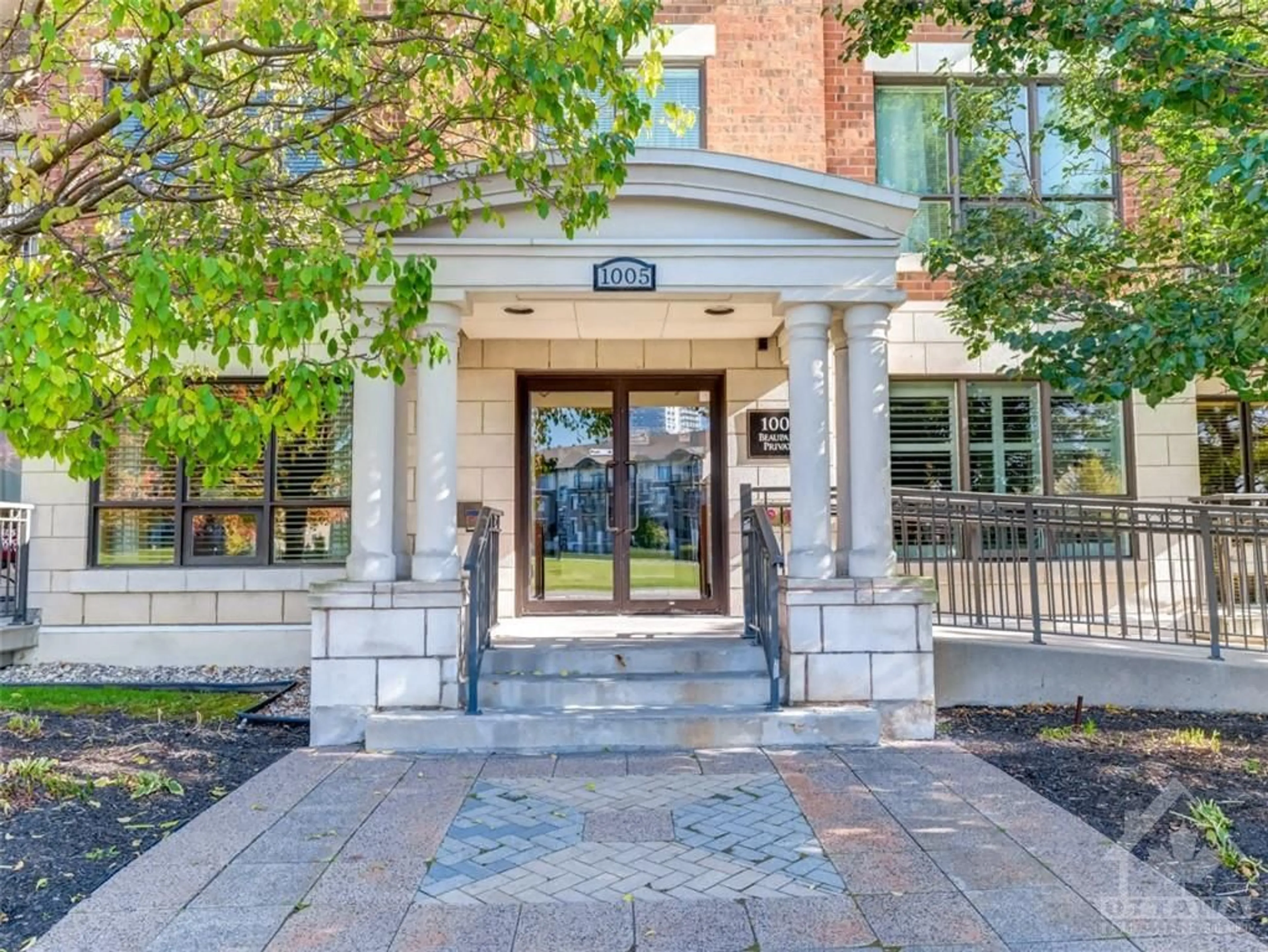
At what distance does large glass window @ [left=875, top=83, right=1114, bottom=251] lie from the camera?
8.24 metres

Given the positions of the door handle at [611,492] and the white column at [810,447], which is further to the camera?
the door handle at [611,492]

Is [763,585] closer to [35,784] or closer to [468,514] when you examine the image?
[468,514]

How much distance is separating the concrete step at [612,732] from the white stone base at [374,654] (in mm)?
153

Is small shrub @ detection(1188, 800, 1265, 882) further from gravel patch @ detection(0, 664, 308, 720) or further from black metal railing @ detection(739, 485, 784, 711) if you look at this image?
gravel patch @ detection(0, 664, 308, 720)

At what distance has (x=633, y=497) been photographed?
26.1 feet

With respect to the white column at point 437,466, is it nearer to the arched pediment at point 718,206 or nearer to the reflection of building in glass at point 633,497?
the arched pediment at point 718,206

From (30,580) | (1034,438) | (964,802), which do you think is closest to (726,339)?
(1034,438)

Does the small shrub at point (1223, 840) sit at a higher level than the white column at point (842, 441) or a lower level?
lower

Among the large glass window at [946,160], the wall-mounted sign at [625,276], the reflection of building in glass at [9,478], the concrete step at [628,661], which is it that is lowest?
the concrete step at [628,661]

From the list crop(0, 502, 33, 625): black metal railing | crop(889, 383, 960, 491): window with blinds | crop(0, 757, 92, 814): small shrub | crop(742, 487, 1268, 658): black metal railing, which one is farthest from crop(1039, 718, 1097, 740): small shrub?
crop(0, 502, 33, 625): black metal railing

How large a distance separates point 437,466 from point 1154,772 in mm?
4611

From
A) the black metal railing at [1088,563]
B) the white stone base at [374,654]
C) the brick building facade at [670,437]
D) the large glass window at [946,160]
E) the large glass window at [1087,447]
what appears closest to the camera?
the white stone base at [374,654]

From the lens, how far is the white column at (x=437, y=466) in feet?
18.0

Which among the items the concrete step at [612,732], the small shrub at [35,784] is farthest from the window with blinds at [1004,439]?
the small shrub at [35,784]
